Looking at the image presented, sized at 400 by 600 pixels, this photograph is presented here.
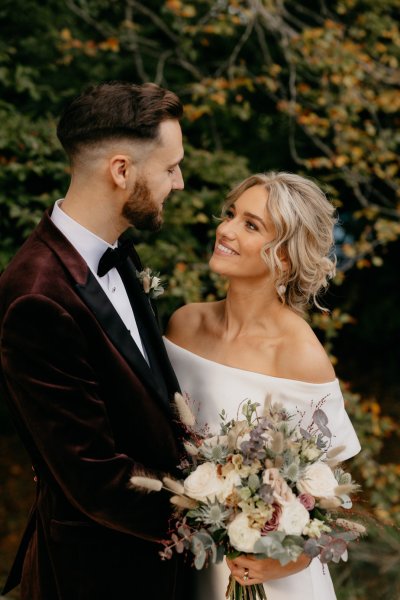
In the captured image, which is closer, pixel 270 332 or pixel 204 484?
pixel 204 484

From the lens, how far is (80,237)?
85.4 inches

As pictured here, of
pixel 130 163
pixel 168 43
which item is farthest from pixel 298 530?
pixel 168 43

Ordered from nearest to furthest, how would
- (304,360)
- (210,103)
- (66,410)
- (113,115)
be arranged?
(66,410)
(113,115)
(304,360)
(210,103)

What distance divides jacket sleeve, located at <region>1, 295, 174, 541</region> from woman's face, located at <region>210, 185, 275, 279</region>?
A: 3.12ft

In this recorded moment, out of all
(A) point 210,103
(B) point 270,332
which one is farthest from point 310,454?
(A) point 210,103

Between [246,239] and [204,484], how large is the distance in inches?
42.8

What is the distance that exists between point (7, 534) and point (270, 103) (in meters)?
4.34

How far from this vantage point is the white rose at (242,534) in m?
1.95

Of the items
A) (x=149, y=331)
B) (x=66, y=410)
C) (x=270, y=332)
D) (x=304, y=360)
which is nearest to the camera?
(x=66, y=410)

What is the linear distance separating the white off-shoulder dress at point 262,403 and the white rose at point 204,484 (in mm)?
638

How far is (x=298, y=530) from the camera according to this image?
1.96 m

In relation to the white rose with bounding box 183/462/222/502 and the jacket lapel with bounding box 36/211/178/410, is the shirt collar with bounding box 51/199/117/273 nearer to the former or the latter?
the jacket lapel with bounding box 36/211/178/410

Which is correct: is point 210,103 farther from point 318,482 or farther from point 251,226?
point 318,482

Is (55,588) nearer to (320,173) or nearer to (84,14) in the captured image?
(84,14)
